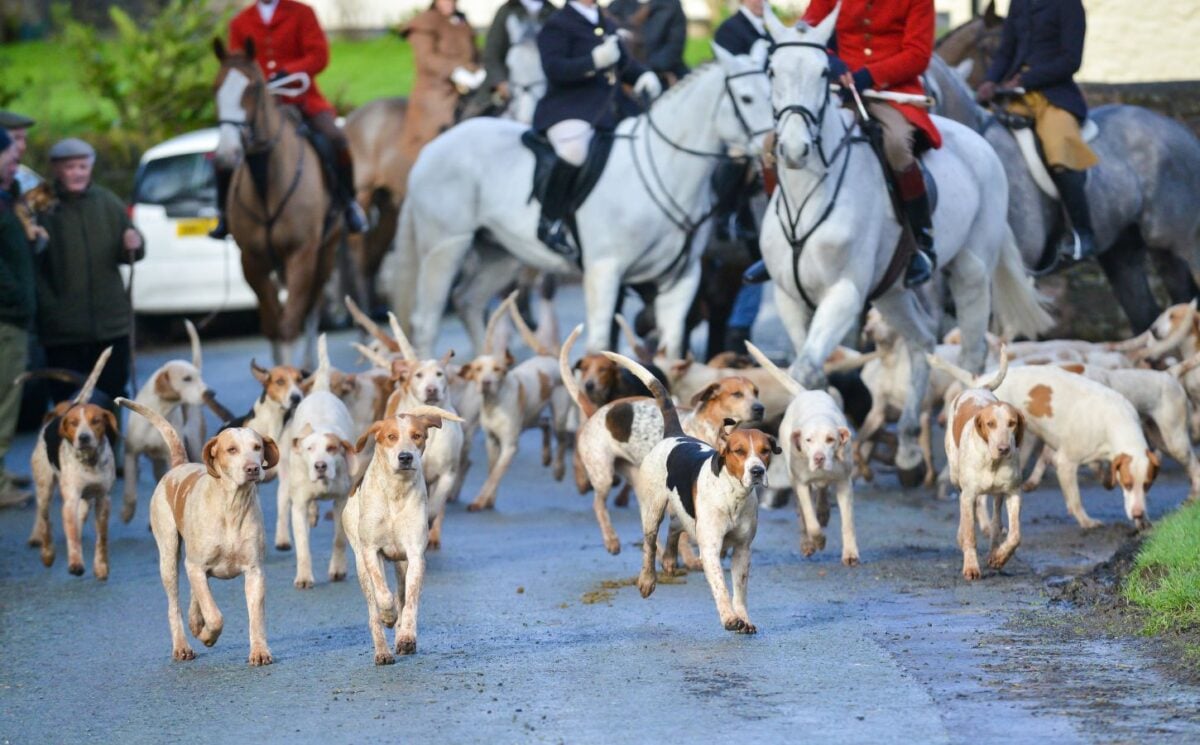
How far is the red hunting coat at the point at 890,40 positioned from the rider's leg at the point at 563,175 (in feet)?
6.49

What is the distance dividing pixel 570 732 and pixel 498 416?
5.56 meters

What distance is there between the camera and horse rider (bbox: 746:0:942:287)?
1131cm

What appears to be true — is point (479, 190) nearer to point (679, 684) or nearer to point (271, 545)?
point (271, 545)

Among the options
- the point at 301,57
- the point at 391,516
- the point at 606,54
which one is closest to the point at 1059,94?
the point at 606,54

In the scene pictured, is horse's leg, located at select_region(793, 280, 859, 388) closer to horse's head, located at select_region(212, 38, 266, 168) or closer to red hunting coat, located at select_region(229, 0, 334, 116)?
horse's head, located at select_region(212, 38, 266, 168)

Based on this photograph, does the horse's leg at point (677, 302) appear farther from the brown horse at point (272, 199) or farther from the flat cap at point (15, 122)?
the flat cap at point (15, 122)

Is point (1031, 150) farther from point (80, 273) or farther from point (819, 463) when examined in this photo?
point (80, 273)

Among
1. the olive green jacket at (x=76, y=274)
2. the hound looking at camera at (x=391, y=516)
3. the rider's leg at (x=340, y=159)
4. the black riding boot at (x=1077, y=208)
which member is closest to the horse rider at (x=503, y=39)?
the rider's leg at (x=340, y=159)

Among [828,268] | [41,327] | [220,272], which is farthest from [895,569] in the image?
[220,272]

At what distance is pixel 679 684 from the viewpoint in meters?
7.11

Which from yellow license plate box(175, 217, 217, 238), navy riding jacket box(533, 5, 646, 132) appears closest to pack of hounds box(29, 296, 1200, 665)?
navy riding jacket box(533, 5, 646, 132)

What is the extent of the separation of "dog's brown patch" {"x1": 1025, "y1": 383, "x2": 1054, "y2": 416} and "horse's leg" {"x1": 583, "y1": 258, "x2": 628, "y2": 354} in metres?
3.39

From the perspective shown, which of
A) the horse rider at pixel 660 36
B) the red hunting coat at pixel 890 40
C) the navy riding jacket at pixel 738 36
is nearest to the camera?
the red hunting coat at pixel 890 40

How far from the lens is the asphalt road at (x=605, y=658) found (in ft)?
21.6
